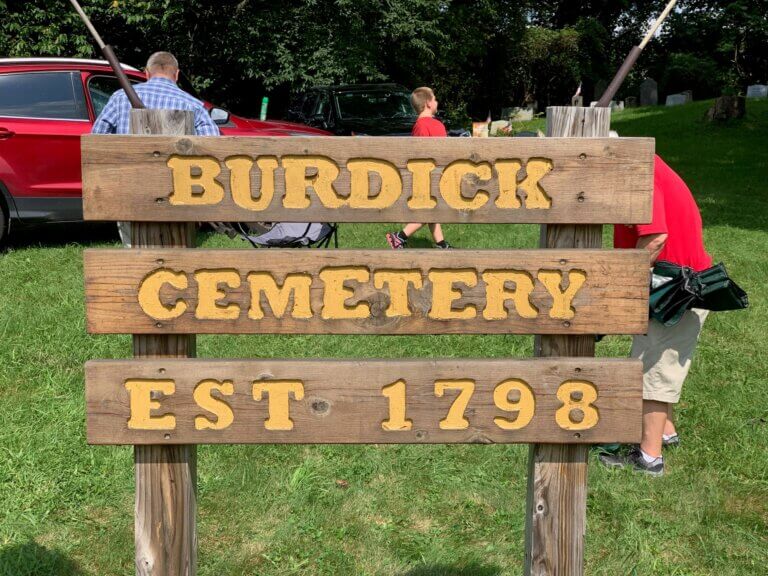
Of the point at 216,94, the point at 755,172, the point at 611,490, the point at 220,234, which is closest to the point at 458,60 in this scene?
the point at 216,94

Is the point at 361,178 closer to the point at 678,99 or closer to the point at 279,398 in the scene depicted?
the point at 279,398

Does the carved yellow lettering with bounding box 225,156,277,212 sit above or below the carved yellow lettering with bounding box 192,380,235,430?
above

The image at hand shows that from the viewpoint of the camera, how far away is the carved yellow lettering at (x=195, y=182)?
230cm

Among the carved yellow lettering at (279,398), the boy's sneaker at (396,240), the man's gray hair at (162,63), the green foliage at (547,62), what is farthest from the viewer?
the green foliage at (547,62)

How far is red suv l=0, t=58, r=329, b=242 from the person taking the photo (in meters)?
8.50

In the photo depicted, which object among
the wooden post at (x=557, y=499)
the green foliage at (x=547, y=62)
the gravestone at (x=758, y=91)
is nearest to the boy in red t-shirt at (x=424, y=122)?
the wooden post at (x=557, y=499)

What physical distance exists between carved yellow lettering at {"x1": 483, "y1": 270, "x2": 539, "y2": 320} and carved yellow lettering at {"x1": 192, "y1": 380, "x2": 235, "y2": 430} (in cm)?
75

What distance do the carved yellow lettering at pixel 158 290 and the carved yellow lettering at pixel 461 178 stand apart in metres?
0.75

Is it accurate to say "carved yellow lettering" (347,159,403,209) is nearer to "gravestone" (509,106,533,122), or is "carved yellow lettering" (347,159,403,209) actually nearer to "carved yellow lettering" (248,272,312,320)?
"carved yellow lettering" (248,272,312,320)

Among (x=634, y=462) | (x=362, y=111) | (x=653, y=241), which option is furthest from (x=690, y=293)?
(x=362, y=111)

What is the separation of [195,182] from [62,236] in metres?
8.05

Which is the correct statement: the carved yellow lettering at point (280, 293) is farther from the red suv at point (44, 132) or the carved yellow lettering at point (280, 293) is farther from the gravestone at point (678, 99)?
the gravestone at point (678, 99)

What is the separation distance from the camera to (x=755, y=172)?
16172 millimetres

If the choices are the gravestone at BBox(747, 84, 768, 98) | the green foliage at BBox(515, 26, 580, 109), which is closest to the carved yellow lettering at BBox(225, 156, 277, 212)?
the gravestone at BBox(747, 84, 768, 98)
